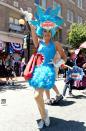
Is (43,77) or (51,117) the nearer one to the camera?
(43,77)

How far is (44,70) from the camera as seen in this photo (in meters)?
3.53

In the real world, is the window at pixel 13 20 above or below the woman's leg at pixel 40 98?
above

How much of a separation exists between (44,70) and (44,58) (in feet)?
0.86

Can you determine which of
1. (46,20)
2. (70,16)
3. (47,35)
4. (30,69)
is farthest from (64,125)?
(70,16)

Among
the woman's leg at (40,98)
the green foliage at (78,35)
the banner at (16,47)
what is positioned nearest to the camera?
the woman's leg at (40,98)

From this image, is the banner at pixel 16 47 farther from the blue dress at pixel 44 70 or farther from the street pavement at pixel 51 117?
the blue dress at pixel 44 70

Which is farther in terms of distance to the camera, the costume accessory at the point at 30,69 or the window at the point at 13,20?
the window at the point at 13,20

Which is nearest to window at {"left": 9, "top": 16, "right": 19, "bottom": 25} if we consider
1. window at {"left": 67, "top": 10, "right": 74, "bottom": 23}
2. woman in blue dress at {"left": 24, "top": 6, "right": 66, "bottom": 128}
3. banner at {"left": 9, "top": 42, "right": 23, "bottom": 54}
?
banner at {"left": 9, "top": 42, "right": 23, "bottom": 54}

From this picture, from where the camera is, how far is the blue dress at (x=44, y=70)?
11.3ft

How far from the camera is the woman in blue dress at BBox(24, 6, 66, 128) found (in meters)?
3.46

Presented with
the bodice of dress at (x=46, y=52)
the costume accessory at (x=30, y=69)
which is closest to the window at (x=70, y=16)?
the bodice of dress at (x=46, y=52)

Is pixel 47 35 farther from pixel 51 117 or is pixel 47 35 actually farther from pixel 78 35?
pixel 78 35

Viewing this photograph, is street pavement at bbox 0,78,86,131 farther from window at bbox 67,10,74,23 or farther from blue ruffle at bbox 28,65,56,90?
window at bbox 67,10,74,23

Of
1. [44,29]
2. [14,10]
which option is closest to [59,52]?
[44,29]
